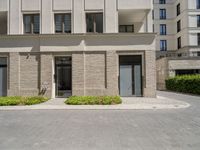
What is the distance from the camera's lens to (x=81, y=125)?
8766 millimetres

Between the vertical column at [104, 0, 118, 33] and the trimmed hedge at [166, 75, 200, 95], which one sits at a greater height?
the vertical column at [104, 0, 118, 33]

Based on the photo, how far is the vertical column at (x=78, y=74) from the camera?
60.8ft

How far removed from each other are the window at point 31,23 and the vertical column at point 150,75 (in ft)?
31.7

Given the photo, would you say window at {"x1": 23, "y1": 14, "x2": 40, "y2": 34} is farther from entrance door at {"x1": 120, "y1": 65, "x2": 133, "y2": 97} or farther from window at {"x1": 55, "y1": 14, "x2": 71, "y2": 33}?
entrance door at {"x1": 120, "y1": 65, "x2": 133, "y2": 97}

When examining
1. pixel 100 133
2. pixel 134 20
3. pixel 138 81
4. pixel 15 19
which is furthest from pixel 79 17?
pixel 100 133

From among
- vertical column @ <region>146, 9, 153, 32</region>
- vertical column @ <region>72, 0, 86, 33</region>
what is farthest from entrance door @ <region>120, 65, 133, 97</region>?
vertical column @ <region>72, 0, 86, 33</region>

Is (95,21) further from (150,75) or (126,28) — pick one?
(150,75)

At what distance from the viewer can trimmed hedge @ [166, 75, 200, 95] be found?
73.7ft

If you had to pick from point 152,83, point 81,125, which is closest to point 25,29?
point 152,83

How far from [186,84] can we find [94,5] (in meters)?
13.4

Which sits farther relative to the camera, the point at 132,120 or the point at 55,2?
the point at 55,2

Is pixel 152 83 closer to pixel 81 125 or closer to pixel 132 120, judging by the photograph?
pixel 132 120

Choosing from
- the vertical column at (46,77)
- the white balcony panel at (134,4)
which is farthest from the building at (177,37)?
the vertical column at (46,77)

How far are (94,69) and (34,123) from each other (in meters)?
9.99
